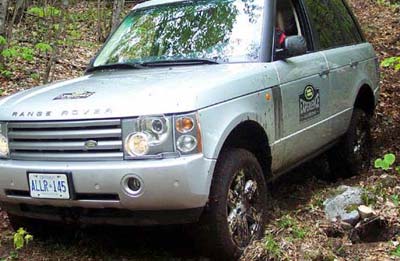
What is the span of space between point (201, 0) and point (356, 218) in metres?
2.25

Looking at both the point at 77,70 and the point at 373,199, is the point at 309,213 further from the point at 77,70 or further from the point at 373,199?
the point at 77,70

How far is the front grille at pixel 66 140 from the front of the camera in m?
3.23

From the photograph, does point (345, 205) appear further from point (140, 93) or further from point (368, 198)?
point (140, 93)

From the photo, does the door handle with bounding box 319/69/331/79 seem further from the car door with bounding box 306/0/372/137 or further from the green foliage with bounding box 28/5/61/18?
the green foliage with bounding box 28/5/61/18

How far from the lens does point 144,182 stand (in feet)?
10.3

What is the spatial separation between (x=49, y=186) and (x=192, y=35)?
70.4 inches

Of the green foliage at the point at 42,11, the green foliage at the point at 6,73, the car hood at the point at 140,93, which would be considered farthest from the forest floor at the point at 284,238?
the green foliage at the point at 6,73

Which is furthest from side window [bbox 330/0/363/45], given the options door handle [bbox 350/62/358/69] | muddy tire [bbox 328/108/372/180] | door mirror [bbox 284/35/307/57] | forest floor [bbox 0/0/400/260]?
door mirror [bbox 284/35/307/57]

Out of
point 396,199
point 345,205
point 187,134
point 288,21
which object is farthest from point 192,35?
point 396,199

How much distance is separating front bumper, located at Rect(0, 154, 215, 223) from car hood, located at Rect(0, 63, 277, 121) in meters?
0.30

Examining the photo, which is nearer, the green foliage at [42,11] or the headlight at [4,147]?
the headlight at [4,147]

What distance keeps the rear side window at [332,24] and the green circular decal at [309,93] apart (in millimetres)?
649

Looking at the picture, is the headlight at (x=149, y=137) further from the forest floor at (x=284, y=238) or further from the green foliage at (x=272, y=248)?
the green foliage at (x=272, y=248)

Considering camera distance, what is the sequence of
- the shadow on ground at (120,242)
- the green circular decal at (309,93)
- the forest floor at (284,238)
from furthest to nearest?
the green circular decal at (309,93) → the shadow on ground at (120,242) → the forest floor at (284,238)
